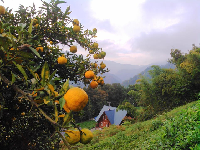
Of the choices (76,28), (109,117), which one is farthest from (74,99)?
(109,117)

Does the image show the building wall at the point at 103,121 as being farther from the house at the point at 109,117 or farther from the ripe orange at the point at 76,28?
the ripe orange at the point at 76,28

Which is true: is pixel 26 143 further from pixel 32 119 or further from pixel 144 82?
pixel 144 82

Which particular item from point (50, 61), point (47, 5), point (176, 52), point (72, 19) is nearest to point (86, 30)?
point (72, 19)

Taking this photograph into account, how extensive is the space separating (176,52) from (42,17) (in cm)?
1264

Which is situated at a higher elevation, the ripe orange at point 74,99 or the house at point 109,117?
the ripe orange at point 74,99

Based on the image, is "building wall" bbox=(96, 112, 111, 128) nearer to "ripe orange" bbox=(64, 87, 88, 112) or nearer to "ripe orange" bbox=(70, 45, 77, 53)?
"ripe orange" bbox=(70, 45, 77, 53)

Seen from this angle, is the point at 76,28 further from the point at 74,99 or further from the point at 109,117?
the point at 109,117

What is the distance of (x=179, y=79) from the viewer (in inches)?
355

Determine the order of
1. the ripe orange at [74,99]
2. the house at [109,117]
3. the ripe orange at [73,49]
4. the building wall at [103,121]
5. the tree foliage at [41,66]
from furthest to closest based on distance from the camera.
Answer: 1. the building wall at [103,121]
2. the house at [109,117]
3. the ripe orange at [73,49]
4. the tree foliage at [41,66]
5. the ripe orange at [74,99]

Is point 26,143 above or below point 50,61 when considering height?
below

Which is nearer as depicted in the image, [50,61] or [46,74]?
[46,74]

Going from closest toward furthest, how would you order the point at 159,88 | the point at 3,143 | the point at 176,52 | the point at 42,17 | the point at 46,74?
the point at 46,74 < the point at 3,143 < the point at 42,17 < the point at 159,88 < the point at 176,52

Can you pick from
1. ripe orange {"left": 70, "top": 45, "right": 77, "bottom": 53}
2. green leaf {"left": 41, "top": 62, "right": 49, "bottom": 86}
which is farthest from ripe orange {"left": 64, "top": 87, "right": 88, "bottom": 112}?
ripe orange {"left": 70, "top": 45, "right": 77, "bottom": 53}

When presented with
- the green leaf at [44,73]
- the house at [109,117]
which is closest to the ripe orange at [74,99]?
the green leaf at [44,73]
